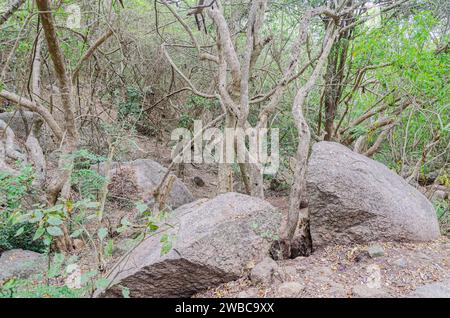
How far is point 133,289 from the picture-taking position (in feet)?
7.92

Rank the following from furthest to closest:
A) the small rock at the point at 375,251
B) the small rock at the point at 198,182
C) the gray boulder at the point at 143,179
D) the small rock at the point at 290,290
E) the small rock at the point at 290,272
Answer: the small rock at the point at 198,182 → the gray boulder at the point at 143,179 → the small rock at the point at 375,251 → the small rock at the point at 290,272 → the small rock at the point at 290,290

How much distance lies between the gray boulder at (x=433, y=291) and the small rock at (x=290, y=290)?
0.71 metres

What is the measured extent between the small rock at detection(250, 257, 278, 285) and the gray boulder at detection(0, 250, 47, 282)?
2.15 meters

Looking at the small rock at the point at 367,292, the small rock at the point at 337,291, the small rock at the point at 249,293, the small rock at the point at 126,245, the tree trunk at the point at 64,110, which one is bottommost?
the small rock at the point at 249,293

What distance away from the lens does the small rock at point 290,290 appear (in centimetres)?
224

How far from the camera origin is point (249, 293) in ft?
7.59

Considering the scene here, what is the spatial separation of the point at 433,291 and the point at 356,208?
34.6 inches

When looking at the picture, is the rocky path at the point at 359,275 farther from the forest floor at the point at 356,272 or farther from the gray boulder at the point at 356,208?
the gray boulder at the point at 356,208

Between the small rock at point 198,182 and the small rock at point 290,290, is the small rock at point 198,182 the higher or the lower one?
the lower one

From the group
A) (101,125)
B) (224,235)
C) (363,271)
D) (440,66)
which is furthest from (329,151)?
(101,125)

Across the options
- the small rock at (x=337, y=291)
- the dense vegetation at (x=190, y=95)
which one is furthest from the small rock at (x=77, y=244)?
the small rock at (x=337, y=291)

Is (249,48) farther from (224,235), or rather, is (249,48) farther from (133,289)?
(133,289)

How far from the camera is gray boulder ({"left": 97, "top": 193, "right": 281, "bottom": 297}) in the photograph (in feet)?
7.90

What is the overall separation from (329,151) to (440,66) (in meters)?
1.93
